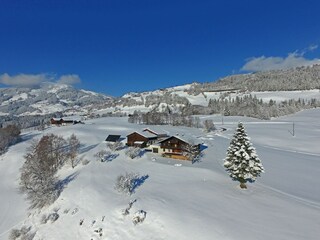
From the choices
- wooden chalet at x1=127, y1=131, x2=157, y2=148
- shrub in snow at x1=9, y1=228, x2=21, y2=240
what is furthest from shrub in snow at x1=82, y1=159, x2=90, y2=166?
shrub in snow at x1=9, y1=228, x2=21, y2=240

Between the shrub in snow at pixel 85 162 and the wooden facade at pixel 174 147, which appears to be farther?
the wooden facade at pixel 174 147

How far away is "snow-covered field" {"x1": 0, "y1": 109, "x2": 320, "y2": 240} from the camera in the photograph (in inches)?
1187

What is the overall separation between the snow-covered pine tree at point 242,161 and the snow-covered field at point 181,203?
2.19 metres

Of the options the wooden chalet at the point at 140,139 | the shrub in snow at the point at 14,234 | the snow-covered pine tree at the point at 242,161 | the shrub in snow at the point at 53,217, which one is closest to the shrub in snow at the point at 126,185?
the shrub in snow at the point at 53,217

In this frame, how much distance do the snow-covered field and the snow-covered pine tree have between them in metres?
2.19

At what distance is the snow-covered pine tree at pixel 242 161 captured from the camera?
4162 centimetres

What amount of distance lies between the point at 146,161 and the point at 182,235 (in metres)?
31.9

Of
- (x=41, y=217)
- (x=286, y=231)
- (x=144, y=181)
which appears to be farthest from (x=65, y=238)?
(x=286, y=231)

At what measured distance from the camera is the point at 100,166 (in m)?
57.4

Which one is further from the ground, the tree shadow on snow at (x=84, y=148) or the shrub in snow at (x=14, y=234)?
the tree shadow on snow at (x=84, y=148)

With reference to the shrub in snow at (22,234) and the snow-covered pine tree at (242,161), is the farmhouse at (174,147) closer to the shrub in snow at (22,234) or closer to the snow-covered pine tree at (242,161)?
the snow-covered pine tree at (242,161)

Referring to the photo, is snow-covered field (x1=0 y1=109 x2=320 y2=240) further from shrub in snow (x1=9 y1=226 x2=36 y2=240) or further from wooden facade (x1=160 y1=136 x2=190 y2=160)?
wooden facade (x1=160 y1=136 x2=190 y2=160)

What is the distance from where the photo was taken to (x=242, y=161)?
42.0 metres

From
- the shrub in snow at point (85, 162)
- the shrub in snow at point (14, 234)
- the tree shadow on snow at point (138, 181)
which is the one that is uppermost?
the shrub in snow at point (85, 162)
